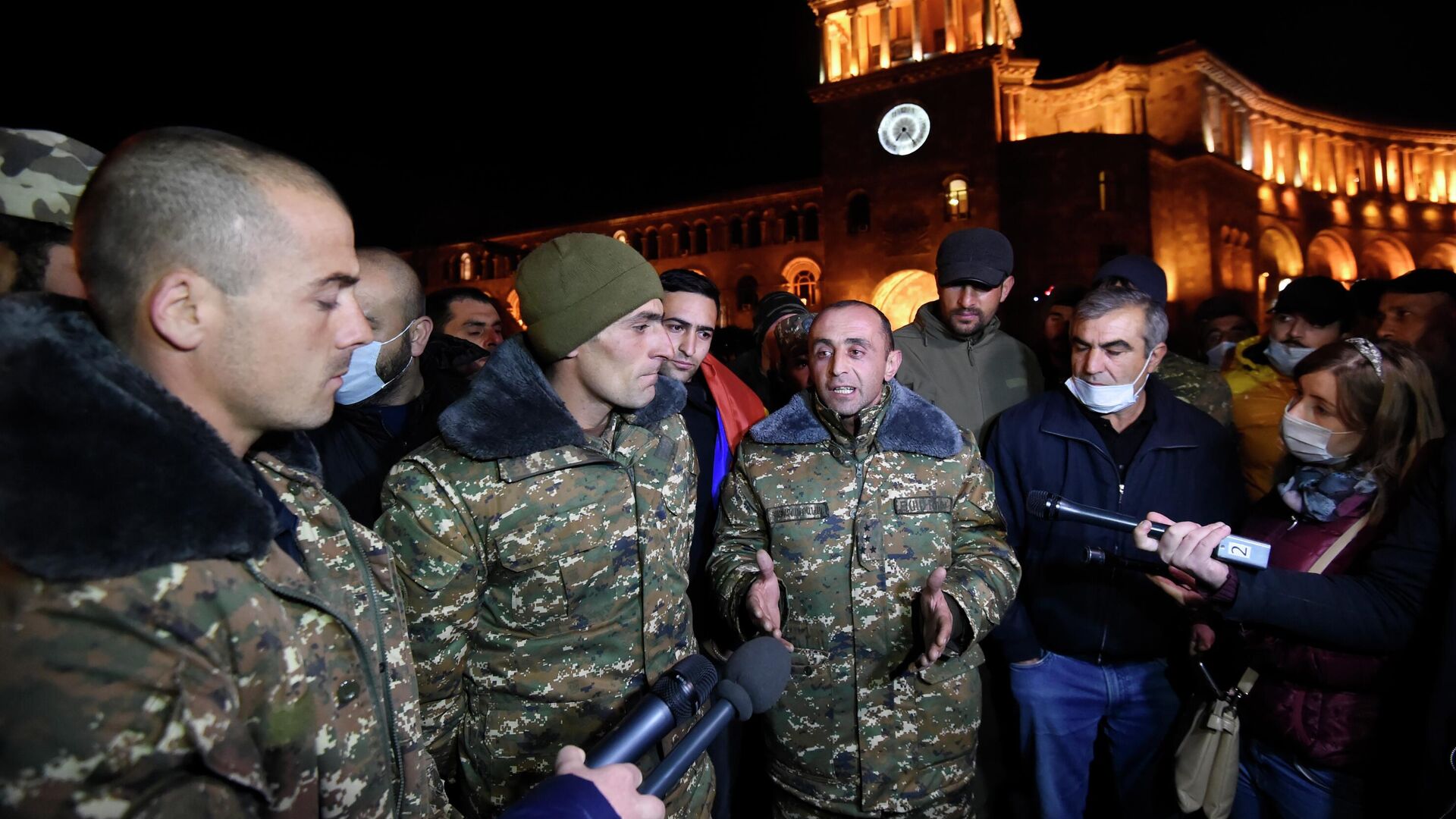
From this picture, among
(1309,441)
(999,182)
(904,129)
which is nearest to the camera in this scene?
(1309,441)

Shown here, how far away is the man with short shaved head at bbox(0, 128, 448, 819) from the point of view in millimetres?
937

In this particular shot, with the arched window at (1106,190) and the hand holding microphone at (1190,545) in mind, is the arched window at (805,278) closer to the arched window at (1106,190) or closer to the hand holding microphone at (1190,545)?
the arched window at (1106,190)

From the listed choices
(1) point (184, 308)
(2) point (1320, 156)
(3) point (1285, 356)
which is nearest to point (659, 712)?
(1) point (184, 308)

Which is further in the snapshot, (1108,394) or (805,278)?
(805,278)

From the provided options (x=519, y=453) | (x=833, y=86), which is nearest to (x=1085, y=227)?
(x=833, y=86)

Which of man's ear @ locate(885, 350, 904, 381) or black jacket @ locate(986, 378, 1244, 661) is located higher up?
→ man's ear @ locate(885, 350, 904, 381)

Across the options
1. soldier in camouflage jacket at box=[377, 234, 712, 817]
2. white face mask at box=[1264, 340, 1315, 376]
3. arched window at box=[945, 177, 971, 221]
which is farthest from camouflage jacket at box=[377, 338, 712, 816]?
arched window at box=[945, 177, 971, 221]

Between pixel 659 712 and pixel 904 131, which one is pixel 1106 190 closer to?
pixel 904 131

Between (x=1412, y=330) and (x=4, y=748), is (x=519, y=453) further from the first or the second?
(x=1412, y=330)

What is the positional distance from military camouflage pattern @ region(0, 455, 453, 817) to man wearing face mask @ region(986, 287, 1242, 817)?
9.20ft

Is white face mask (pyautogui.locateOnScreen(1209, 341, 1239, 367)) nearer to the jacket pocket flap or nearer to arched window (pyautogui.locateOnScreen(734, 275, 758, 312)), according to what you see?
the jacket pocket flap

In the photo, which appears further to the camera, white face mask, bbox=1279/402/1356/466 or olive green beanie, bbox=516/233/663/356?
white face mask, bbox=1279/402/1356/466

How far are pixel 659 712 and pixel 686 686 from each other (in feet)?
0.35

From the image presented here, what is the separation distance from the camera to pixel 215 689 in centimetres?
107
